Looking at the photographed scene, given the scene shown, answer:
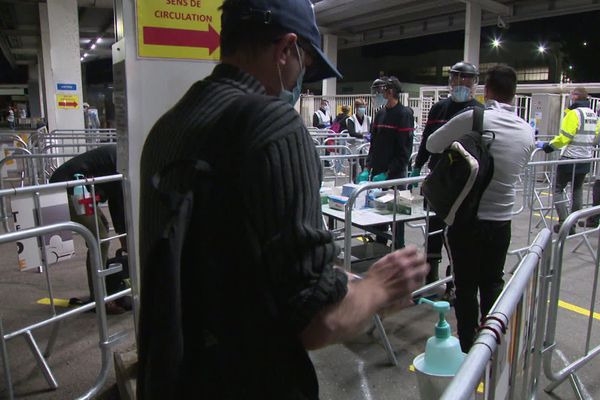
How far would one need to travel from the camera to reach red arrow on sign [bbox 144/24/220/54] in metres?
2.24

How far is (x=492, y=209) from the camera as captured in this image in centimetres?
279

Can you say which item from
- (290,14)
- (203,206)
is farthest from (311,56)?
(203,206)

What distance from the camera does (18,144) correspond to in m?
9.23

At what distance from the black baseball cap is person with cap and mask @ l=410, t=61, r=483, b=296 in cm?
267

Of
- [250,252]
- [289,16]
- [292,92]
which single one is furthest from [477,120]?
[250,252]

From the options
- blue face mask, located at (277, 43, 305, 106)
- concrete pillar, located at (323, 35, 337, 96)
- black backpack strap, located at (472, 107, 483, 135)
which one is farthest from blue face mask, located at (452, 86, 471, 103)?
concrete pillar, located at (323, 35, 337, 96)

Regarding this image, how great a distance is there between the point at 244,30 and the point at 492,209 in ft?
7.27

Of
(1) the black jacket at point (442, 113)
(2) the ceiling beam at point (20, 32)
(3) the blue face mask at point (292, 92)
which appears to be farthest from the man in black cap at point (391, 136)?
(2) the ceiling beam at point (20, 32)

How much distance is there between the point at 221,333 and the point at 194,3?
1864 millimetres

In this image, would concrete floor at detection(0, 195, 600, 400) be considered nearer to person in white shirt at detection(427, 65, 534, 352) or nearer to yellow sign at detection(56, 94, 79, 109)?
person in white shirt at detection(427, 65, 534, 352)

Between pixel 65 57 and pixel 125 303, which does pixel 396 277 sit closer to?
pixel 125 303

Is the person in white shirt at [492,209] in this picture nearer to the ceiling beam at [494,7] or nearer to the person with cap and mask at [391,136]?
the person with cap and mask at [391,136]

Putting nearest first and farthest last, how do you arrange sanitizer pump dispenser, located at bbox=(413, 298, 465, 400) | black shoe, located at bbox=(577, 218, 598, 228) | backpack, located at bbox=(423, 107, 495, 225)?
sanitizer pump dispenser, located at bbox=(413, 298, 465, 400) → backpack, located at bbox=(423, 107, 495, 225) → black shoe, located at bbox=(577, 218, 598, 228)

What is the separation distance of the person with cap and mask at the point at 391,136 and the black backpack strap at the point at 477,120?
219 cm
